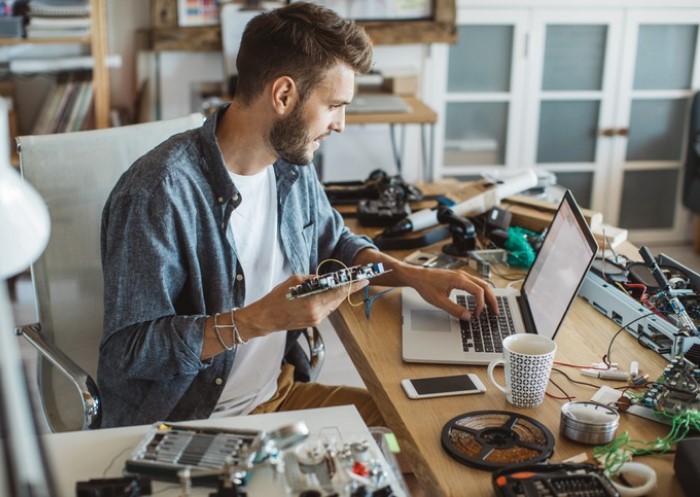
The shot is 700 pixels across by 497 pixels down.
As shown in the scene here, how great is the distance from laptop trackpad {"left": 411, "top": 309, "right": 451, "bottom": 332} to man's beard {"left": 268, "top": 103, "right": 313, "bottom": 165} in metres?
0.40

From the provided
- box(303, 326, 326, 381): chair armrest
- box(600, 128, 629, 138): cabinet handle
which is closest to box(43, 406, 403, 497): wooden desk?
box(303, 326, 326, 381): chair armrest

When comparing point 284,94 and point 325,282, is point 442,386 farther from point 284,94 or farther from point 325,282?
point 284,94

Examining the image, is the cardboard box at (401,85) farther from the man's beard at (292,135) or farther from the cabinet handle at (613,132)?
the man's beard at (292,135)

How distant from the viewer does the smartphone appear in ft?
4.60

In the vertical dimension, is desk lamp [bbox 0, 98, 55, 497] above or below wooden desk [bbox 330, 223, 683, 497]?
above

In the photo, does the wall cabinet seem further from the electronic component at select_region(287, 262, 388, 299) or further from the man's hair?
the electronic component at select_region(287, 262, 388, 299)

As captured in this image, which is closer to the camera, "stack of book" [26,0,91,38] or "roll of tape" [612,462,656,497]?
"roll of tape" [612,462,656,497]

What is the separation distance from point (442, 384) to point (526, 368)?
0.53ft

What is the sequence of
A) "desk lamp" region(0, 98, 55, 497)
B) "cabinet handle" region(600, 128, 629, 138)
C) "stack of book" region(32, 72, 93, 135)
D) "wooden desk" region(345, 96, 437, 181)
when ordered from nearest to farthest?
"desk lamp" region(0, 98, 55, 497), "wooden desk" region(345, 96, 437, 181), "stack of book" region(32, 72, 93, 135), "cabinet handle" region(600, 128, 629, 138)

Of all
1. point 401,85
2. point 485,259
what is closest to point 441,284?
point 485,259

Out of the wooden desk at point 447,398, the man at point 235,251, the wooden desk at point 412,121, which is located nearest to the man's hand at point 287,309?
the man at point 235,251

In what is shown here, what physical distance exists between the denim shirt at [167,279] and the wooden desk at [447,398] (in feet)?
0.92

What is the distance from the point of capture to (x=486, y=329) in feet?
5.43

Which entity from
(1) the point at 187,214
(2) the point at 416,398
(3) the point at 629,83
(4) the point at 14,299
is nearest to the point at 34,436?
(2) the point at 416,398
